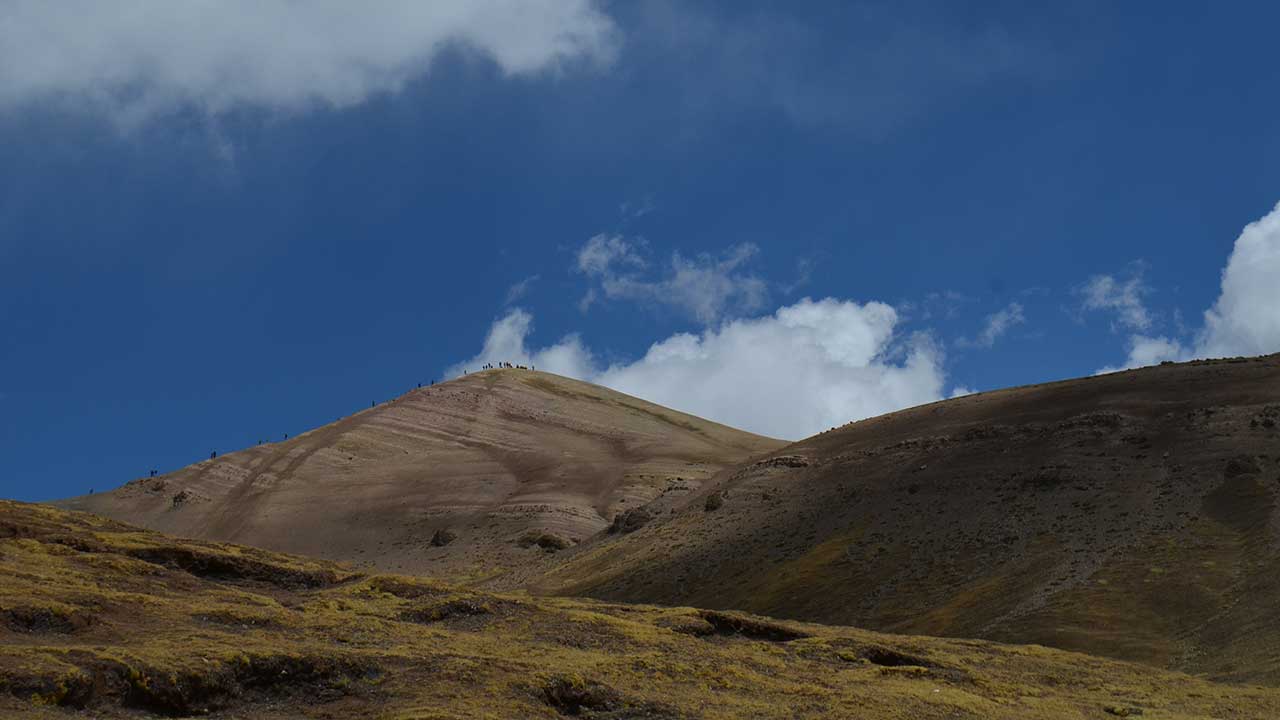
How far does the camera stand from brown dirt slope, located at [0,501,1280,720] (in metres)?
25.0

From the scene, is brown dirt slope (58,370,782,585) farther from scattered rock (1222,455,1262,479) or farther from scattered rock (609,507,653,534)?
scattered rock (1222,455,1262,479)

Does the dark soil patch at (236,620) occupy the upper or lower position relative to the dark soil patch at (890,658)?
upper

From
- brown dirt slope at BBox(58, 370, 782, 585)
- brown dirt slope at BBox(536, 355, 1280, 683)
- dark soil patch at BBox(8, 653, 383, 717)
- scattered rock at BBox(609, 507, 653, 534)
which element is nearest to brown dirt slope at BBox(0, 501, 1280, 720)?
dark soil patch at BBox(8, 653, 383, 717)

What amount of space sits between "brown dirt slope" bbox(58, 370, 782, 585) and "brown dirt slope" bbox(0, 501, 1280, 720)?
41.2m

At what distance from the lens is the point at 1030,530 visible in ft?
182

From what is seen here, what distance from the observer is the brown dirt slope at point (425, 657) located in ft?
81.9

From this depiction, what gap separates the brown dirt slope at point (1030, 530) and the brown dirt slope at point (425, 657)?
5949 mm

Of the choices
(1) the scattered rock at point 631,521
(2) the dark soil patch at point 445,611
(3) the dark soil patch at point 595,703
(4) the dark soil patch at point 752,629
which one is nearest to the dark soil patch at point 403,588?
(2) the dark soil patch at point 445,611

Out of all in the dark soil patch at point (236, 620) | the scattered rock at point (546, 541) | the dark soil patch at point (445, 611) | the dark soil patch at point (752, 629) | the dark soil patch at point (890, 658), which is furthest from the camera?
the scattered rock at point (546, 541)

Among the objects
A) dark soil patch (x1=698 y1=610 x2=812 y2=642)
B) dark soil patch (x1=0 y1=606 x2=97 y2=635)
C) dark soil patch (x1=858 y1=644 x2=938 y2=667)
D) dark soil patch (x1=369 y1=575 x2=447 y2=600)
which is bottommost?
dark soil patch (x1=858 y1=644 x2=938 y2=667)

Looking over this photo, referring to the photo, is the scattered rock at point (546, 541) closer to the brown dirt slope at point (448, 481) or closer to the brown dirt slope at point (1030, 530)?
the brown dirt slope at point (448, 481)

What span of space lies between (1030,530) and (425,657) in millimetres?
35979

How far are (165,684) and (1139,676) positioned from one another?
29.7 meters

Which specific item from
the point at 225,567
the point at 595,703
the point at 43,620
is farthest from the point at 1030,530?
the point at 43,620
